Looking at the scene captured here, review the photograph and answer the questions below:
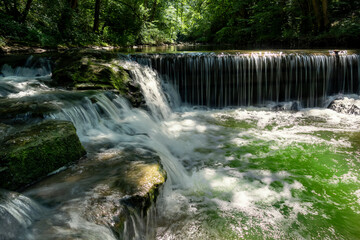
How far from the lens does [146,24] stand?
78.5 ft

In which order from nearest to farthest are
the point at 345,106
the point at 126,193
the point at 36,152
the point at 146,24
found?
the point at 126,193
the point at 36,152
the point at 345,106
the point at 146,24

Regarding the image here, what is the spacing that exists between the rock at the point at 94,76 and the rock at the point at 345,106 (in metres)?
6.47

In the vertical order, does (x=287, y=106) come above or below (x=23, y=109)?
below

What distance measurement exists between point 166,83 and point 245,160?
527cm

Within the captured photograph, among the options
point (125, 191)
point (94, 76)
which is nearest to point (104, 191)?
point (125, 191)

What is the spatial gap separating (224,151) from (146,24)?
820 inches

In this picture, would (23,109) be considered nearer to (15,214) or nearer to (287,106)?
(15,214)

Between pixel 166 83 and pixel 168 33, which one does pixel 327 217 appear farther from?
pixel 168 33

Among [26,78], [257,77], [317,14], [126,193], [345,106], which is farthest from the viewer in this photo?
[317,14]

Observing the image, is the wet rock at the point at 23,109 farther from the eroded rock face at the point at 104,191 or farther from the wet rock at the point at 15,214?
the wet rock at the point at 15,214

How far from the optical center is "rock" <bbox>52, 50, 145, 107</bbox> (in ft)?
23.8

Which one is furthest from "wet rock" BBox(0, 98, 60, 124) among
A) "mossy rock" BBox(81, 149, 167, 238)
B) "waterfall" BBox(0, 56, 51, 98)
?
"mossy rock" BBox(81, 149, 167, 238)

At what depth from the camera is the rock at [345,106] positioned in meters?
8.37

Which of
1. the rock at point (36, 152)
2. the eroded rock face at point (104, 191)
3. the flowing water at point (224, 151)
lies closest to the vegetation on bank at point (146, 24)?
the flowing water at point (224, 151)
